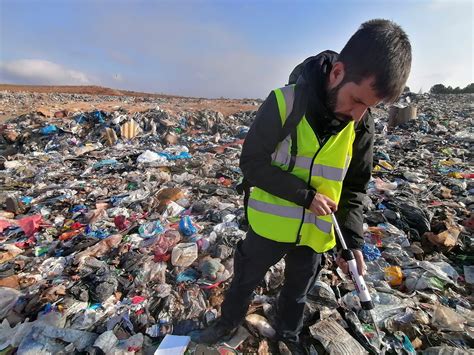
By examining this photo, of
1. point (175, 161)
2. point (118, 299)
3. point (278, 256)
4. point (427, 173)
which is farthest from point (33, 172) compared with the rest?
point (427, 173)

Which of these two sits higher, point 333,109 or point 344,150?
point 333,109

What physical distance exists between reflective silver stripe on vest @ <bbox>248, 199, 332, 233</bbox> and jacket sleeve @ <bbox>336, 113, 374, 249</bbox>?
185 mm

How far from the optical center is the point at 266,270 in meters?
1.68

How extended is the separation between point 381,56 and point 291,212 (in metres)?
0.75

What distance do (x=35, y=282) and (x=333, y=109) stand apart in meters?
2.96

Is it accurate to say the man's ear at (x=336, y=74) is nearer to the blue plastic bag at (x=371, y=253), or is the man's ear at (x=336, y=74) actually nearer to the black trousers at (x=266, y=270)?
the black trousers at (x=266, y=270)

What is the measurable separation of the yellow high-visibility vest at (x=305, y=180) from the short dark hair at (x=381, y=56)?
0.81 ft

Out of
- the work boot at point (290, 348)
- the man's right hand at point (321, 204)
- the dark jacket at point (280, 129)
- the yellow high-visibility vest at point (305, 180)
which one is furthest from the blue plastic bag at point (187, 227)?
the man's right hand at point (321, 204)

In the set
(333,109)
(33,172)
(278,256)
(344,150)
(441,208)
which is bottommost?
(33,172)

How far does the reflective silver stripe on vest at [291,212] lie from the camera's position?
1.47 meters

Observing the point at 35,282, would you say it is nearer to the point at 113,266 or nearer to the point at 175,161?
the point at 113,266

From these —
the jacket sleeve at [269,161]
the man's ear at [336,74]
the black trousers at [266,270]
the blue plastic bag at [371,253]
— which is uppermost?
the man's ear at [336,74]

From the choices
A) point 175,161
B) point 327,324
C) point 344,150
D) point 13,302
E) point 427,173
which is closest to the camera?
point 344,150

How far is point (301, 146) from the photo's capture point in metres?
1.35
